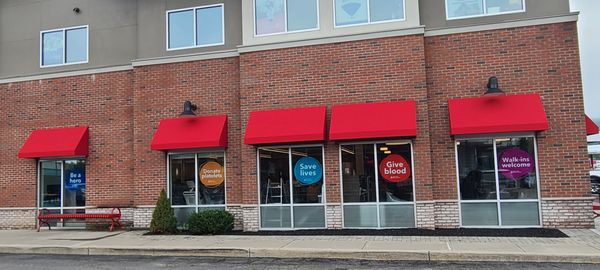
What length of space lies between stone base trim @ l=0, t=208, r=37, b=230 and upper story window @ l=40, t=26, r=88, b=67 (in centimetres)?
504

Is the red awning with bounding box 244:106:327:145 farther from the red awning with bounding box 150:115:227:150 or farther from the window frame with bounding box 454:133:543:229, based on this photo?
the window frame with bounding box 454:133:543:229

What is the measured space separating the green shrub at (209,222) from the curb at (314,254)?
7.82ft

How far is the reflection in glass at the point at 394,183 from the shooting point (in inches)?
539

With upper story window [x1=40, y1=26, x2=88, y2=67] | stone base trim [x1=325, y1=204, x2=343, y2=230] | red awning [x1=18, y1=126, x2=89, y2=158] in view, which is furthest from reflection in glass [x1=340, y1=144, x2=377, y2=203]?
upper story window [x1=40, y1=26, x2=88, y2=67]

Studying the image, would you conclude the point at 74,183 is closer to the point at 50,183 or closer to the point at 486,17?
the point at 50,183

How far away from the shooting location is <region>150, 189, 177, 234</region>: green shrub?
1470 centimetres

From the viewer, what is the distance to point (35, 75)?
17.8m

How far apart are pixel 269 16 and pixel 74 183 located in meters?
8.58

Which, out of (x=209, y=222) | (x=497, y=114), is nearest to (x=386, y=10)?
(x=497, y=114)

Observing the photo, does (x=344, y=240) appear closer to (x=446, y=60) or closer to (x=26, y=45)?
(x=446, y=60)

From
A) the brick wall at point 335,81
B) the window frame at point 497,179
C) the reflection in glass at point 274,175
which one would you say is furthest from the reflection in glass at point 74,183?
the window frame at point 497,179

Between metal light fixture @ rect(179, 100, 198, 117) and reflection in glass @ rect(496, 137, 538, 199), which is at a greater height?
metal light fixture @ rect(179, 100, 198, 117)

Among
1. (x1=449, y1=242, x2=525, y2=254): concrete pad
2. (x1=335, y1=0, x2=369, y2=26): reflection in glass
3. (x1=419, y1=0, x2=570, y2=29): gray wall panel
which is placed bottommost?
(x1=449, y1=242, x2=525, y2=254): concrete pad

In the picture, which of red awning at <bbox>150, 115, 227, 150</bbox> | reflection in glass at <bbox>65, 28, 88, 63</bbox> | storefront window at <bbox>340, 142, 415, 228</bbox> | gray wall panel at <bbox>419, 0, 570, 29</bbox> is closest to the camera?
gray wall panel at <bbox>419, 0, 570, 29</bbox>
